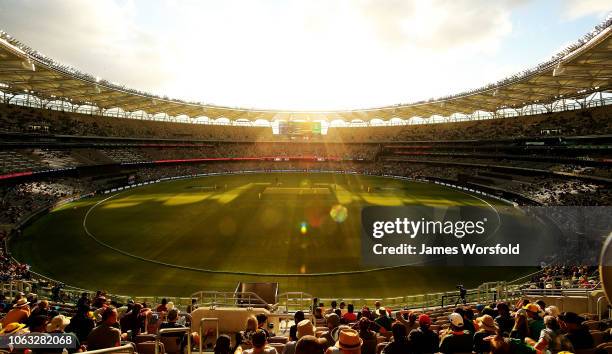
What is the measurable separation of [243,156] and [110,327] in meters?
99.7

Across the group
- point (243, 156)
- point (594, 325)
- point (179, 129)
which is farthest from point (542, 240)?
point (179, 129)

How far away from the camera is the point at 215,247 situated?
92.7 feet

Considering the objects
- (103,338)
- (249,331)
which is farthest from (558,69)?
(103,338)

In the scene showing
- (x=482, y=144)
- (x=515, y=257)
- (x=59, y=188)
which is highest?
(x=482, y=144)

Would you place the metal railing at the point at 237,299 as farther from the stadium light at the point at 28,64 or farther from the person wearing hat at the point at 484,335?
the stadium light at the point at 28,64

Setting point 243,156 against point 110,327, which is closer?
point 110,327

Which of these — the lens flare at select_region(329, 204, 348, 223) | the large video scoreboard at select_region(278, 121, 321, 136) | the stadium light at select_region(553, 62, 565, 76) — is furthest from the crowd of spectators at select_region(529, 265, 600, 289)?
the large video scoreboard at select_region(278, 121, 321, 136)

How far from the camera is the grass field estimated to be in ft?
71.1

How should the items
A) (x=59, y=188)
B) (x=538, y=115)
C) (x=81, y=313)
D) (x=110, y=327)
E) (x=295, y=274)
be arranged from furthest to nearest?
(x=538, y=115) < (x=59, y=188) < (x=295, y=274) < (x=81, y=313) < (x=110, y=327)

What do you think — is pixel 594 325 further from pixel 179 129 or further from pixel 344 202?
→ pixel 179 129

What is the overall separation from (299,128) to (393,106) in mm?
30385

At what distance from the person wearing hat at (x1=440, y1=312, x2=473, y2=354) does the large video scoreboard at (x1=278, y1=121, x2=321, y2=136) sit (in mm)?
97351

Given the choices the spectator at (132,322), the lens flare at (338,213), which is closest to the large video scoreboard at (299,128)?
the lens flare at (338,213)

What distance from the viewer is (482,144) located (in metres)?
72.3
